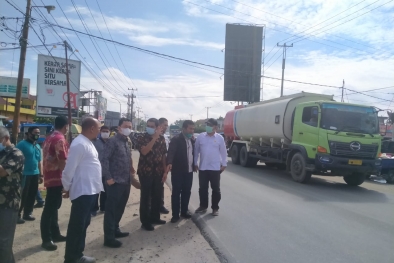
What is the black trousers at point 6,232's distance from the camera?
3617mm

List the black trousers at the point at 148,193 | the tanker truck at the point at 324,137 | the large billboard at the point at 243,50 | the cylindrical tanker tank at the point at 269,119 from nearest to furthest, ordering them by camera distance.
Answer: the black trousers at the point at 148,193
the tanker truck at the point at 324,137
the cylindrical tanker tank at the point at 269,119
the large billboard at the point at 243,50

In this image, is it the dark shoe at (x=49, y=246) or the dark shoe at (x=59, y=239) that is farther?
the dark shoe at (x=59, y=239)

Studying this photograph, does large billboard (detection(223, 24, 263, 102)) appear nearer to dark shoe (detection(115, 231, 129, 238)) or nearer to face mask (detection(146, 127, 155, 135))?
face mask (detection(146, 127, 155, 135))

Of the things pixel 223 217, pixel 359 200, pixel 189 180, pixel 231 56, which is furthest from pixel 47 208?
pixel 231 56

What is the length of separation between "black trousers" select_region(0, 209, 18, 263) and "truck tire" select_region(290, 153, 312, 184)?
10.0 metres

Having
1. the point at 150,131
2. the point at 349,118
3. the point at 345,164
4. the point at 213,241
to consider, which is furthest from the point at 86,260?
the point at 349,118

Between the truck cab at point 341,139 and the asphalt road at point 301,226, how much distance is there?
0.96m

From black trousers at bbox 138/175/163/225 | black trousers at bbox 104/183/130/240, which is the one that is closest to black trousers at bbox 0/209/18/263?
black trousers at bbox 104/183/130/240

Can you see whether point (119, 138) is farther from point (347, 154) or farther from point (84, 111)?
point (84, 111)

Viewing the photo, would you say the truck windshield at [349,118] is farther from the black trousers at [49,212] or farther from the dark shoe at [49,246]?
the dark shoe at [49,246]

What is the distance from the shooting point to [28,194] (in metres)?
6.66

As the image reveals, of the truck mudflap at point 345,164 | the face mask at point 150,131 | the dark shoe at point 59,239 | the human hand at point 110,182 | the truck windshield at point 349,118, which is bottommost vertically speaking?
the dark shoe at point 59,239

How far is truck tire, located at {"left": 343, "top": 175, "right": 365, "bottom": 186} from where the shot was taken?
12554 millimetres

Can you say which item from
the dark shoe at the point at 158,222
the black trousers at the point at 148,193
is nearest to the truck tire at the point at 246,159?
the dark shoe at the point at 158,222
